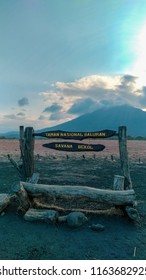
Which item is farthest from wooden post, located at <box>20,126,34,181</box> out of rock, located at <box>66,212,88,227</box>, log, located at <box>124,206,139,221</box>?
log, located at <box>124,206,139,221</box>

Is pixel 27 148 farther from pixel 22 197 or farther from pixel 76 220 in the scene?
pixel 76 220

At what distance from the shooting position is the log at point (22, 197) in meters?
9.46

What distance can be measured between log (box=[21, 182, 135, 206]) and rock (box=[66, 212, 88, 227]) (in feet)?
2.05

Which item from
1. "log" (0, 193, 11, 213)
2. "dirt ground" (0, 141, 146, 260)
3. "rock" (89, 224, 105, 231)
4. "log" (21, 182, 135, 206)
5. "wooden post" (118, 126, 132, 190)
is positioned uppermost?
"wooden post" (118, 126, 132, 190)

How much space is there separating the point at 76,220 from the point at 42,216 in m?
1.07

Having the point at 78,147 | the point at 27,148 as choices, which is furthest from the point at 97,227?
the point at 27,148

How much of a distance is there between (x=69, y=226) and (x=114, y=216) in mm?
1770

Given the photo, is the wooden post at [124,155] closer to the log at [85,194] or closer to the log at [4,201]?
the log at [85,194]

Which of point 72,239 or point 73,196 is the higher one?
point 73,196

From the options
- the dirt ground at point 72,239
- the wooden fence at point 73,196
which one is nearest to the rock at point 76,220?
the dirt ground at point 72,239

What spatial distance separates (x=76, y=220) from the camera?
29.4 feet

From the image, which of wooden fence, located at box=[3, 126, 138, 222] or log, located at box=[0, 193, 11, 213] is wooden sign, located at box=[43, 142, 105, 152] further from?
log, located at box=[0, 193, 11, 213]

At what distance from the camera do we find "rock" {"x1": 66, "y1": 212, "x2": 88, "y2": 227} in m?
8.93
